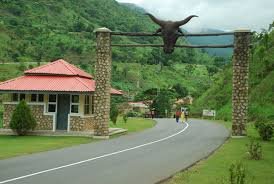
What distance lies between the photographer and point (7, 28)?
314ft

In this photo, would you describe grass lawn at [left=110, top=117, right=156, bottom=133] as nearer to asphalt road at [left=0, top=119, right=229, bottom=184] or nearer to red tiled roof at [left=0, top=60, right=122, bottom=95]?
red tiled roof at [left=0, top=60, right=122, bottom=95]

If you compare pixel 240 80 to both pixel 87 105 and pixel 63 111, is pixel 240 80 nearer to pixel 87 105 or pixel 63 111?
pixel 87 105

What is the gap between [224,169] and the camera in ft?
50.9

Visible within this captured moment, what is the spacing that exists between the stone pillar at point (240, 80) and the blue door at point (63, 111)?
1021 cm

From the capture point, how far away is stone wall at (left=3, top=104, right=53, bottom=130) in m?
32.0

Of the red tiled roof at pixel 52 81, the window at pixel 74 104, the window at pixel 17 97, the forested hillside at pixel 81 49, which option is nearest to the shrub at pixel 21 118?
the red tiled roof at pixel 52 81

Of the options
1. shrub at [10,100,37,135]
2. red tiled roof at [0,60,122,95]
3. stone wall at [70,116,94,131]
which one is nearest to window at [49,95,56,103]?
red tiled roof at [0,60,122,95]

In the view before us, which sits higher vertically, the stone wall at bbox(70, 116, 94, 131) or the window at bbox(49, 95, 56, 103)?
the window at bbox(49, 95, 56, 103)

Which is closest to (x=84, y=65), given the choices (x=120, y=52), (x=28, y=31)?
(x=28, y=31)

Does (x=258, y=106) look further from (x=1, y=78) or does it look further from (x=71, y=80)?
(x=1, y=78)

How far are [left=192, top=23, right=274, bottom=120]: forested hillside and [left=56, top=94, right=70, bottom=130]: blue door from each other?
1863 cm

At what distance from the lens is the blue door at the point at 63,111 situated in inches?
1270

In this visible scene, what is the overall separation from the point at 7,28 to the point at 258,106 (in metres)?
57.9

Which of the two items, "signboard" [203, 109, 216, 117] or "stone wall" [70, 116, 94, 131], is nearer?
"stone wall" [70, 116, 94, 131]
